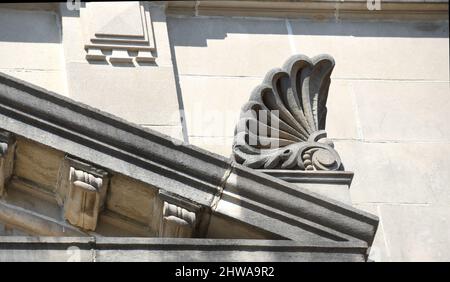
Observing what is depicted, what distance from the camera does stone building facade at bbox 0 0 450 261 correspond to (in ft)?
40.6

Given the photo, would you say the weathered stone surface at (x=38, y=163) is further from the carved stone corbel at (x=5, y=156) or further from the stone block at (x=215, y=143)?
the stone block at (x=215, y=143)

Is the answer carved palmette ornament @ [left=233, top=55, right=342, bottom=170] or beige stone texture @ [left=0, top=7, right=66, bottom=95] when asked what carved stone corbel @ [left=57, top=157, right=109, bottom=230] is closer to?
carved palmette ornament @ [left=233, top=55, right=342, bottom=170]

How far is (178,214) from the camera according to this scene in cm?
1234

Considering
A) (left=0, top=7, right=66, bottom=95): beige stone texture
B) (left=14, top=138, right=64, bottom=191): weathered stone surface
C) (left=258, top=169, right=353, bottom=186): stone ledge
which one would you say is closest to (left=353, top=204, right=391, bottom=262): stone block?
(left=258, top=169, right=353, bottom=186): stone ledge

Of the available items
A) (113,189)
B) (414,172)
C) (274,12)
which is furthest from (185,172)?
(274,12)

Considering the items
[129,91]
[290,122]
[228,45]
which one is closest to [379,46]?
[228,45]

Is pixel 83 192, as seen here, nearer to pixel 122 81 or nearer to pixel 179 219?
pixel 179 219

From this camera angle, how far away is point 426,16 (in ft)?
52.9


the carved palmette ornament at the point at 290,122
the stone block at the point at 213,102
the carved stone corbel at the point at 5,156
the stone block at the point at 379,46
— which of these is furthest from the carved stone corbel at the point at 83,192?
the stone block at the point at 379,46

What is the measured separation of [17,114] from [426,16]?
15.9 ft

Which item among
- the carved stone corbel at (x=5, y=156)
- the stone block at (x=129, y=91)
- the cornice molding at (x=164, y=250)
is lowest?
the cornice molding at (x=164, y=250)

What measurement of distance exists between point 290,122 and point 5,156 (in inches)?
84.0

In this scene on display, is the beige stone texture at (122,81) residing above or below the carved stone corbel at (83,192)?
above

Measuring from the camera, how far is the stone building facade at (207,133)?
12.4 meters
